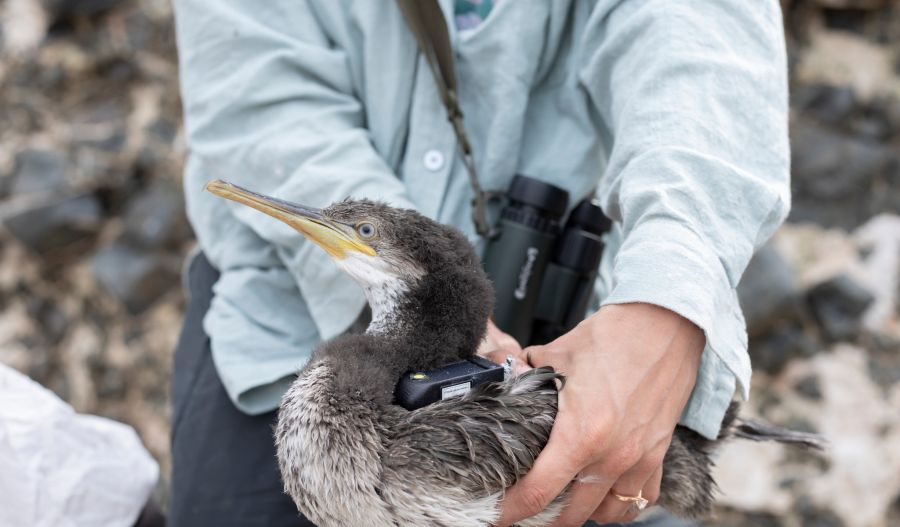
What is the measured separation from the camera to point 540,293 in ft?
5.89

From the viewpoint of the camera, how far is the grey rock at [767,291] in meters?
3.18

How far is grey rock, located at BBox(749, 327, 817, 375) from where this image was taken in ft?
10.8

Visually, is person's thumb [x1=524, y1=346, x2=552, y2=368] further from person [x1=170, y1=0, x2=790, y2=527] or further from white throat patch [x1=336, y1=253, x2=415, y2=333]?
white throat patch [x1=336, y1=253, x2=415, y2=333]

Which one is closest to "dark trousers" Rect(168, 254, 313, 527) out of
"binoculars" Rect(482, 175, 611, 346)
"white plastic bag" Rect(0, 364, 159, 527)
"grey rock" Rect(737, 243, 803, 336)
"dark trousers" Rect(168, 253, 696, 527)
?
"dark trousers" Rect(168, 253, 696, 527)

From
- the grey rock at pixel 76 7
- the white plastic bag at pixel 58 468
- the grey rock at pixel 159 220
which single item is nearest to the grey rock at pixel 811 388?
the white plastic bag at pixel 58 468

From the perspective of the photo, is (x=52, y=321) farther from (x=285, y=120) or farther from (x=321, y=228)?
(x=321, y=228)

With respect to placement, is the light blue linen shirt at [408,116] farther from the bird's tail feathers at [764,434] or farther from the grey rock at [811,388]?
the grey rock at [811,388]

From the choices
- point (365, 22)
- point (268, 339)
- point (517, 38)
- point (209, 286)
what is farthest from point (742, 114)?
point (209, 286)

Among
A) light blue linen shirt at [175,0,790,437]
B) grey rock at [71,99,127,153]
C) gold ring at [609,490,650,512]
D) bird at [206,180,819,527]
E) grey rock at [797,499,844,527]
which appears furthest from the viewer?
grey rock at [71,99,127,153]

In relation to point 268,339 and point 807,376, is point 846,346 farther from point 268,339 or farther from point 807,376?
point 268,339

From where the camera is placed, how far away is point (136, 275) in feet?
12.9

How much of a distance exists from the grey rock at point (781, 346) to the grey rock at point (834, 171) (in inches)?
18.7

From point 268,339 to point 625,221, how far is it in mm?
842

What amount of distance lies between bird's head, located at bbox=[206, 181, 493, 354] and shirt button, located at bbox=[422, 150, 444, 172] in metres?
0.34
